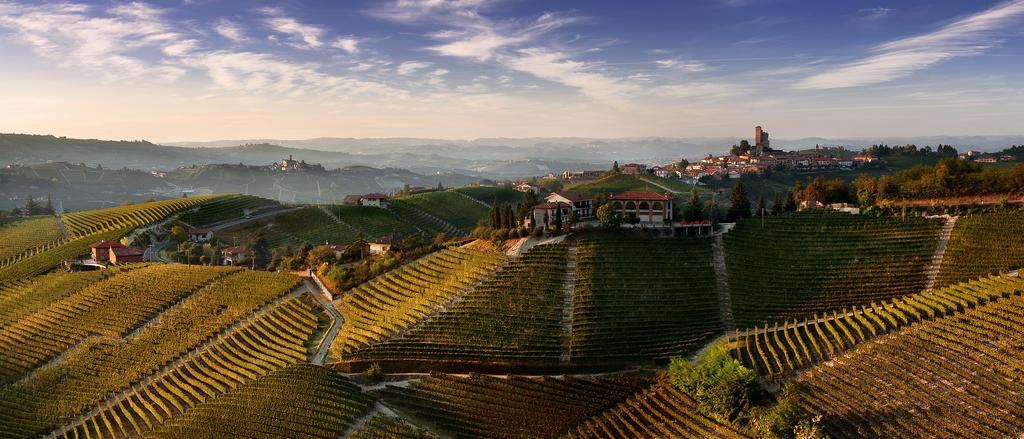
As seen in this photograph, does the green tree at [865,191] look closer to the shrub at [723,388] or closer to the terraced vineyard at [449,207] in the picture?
the shrub at [723,388]

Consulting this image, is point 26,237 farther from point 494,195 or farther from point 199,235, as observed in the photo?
point 494,195

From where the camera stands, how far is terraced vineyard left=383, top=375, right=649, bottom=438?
31109mm

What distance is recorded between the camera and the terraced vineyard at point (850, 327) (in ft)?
105

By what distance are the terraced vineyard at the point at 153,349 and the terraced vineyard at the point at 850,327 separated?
27.0m

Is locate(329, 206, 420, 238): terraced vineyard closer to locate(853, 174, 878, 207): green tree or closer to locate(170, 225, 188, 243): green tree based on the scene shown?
locate(170, 225, 188, 243): green tree

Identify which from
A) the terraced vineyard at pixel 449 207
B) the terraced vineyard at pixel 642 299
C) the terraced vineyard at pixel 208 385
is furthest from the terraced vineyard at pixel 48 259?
the terraced vineyard at pixel 642 299

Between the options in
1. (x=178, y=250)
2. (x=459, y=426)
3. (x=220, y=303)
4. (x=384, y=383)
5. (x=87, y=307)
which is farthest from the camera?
(x=178, y=250)

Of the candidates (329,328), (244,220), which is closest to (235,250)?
(244,220)

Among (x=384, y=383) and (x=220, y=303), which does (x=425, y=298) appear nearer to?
(x=384, y=383)

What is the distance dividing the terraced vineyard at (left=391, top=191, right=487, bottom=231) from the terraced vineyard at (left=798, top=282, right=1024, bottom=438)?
69.4m

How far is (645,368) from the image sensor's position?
116 feet

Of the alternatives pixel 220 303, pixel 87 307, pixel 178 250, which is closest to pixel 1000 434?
pixel 220 303

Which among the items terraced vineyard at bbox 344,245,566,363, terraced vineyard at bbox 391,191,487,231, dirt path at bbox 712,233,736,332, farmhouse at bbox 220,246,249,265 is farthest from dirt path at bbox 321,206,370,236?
dirt path at bbox 712,233,736,332

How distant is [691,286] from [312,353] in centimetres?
2525
